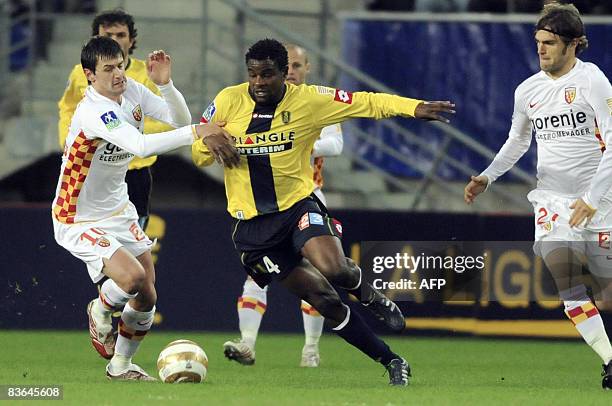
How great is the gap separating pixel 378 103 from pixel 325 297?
1.29m

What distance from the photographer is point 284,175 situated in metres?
9.61

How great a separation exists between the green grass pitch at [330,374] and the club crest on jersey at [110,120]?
161 centimetres

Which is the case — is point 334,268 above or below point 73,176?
below

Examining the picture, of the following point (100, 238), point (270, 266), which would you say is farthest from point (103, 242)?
point (270, 266)

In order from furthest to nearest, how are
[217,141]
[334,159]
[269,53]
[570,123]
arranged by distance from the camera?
[334,159]
[570,123]
[269,53]
[217,141]

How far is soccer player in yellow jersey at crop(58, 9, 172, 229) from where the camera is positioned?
36.8ft

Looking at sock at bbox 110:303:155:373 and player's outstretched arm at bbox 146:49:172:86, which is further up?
player's outstretched arm at bbox 146:49:172:86

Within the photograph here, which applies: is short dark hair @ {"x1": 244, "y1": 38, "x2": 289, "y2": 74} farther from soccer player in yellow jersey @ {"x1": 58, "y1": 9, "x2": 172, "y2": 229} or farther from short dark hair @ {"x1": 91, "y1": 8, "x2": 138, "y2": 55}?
short dark hair @ {"x1": 91, "y1": 8, "x2": 138, "y2": 55}

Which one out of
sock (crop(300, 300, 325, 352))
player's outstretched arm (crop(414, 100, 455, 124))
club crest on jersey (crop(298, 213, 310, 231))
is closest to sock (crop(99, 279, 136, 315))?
club crest on jersey (crop(298, 213, 310, 231))

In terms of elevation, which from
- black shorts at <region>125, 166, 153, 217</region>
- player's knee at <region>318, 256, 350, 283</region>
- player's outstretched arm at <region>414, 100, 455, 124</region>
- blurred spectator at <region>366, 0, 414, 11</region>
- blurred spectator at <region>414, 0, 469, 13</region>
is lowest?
black shorts at <region>125, 166, 153, 217</region>

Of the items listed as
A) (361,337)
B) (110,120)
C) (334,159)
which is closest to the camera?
(361,337)

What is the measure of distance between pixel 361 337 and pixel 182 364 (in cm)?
112

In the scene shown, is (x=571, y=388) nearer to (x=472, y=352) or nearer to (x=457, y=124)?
(x=472, y=352)

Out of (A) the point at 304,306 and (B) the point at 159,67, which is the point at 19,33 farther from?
(B) the point at 159,67
